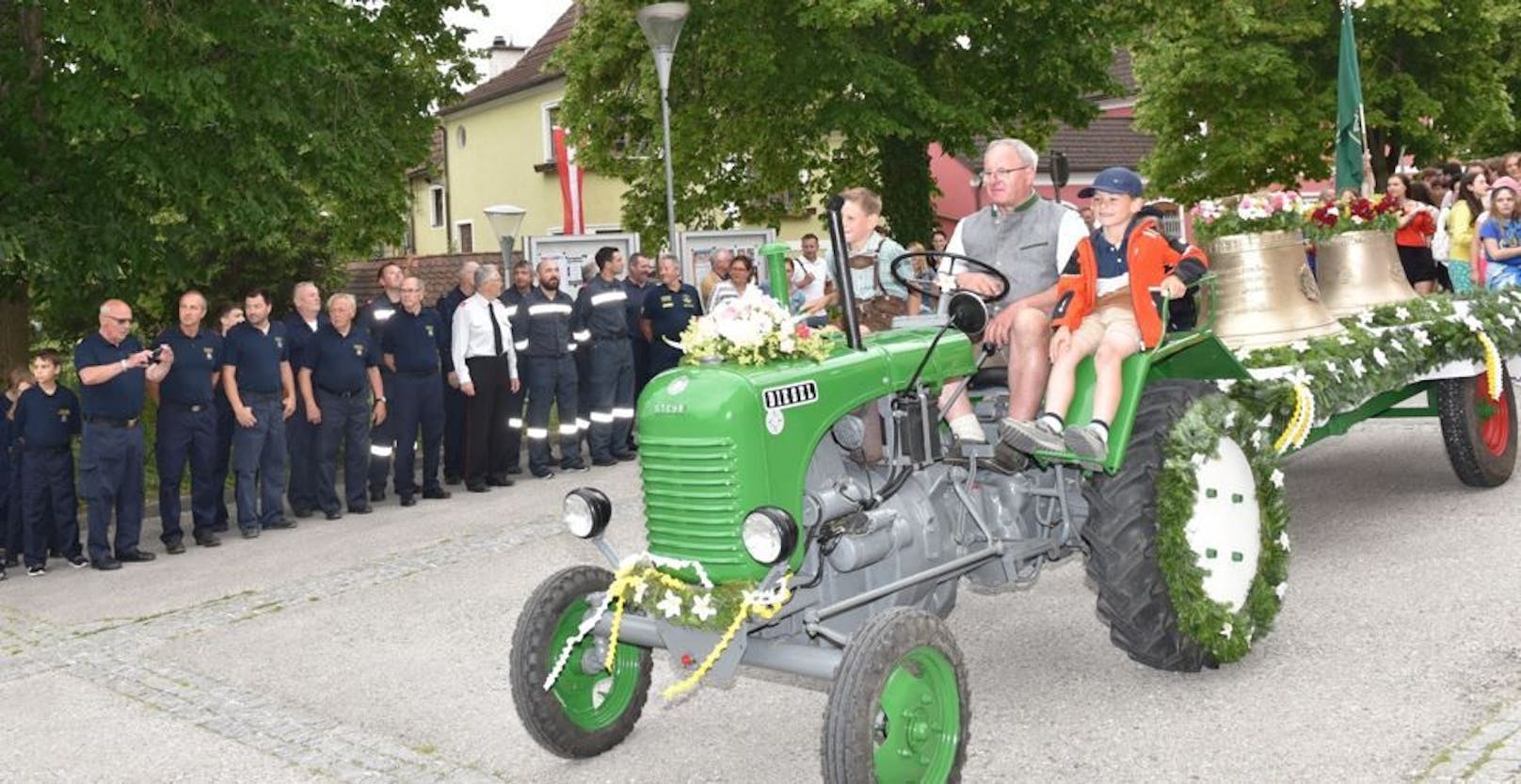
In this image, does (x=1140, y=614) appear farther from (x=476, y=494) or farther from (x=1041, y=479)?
(x=476, y=494)

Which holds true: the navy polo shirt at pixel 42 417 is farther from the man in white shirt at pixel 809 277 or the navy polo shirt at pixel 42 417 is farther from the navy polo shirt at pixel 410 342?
the man in white shirt at pixel 809 277

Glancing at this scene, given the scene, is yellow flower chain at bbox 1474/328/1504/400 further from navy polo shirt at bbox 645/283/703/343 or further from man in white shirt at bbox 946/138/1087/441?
navy polo shirt at bbox 645/283/703/343

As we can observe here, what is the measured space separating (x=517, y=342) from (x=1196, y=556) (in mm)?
7852

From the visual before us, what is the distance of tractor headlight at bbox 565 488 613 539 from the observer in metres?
5.30

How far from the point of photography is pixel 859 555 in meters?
5.29

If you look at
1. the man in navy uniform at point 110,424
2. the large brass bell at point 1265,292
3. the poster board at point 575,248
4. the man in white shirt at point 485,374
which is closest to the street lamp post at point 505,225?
the poster board at point 575,248

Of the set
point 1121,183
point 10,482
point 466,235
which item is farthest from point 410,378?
point 466,235

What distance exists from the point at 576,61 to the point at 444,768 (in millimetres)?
21087

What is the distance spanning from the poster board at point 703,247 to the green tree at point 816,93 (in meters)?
4.12

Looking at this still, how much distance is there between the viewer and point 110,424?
981 cm

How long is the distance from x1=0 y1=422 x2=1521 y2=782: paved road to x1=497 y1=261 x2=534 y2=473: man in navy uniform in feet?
10.4

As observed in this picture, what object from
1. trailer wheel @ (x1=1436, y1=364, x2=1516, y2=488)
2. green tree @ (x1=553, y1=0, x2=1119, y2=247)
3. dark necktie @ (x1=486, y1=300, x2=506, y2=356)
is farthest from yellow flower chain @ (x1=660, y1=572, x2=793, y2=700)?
green tree @ (x1=553, y1=0, x2=1119, y2=247)

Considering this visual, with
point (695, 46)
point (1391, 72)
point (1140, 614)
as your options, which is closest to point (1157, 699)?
point (1140, 614)

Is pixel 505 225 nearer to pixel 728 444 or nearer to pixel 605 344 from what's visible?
pixel 605 344
